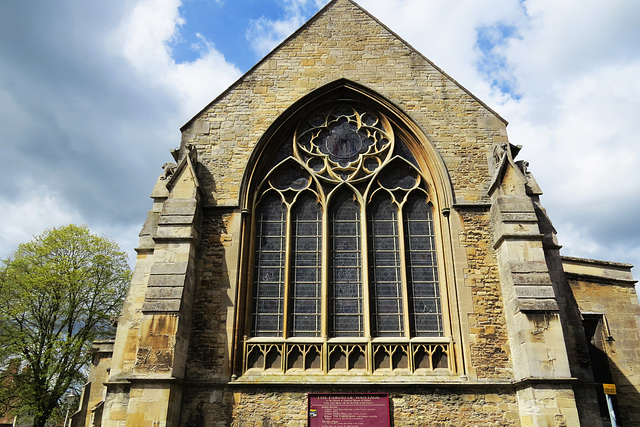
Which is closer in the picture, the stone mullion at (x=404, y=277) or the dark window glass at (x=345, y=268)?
the stone mullion at (x=404, y=277)

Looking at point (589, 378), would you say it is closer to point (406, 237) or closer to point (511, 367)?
point (511, 367)

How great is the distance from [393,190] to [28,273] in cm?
1553

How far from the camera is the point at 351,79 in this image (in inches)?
481

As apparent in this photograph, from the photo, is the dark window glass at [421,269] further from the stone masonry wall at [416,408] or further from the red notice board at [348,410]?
the red notice board at [348,410]

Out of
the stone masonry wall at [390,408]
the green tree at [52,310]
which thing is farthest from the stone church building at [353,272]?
the green tree at [52,310]

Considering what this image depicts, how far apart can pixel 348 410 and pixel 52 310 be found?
15284 mm

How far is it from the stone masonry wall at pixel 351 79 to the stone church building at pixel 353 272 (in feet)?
0.15

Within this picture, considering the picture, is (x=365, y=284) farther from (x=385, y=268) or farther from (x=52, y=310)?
(x=52, y=310)

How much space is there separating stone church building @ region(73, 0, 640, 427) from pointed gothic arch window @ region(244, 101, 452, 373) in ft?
0.13

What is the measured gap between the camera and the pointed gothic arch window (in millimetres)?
9984

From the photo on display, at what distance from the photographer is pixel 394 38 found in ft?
41.8

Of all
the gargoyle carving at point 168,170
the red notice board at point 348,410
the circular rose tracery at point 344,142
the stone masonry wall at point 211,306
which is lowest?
the red notice board at point 348,410

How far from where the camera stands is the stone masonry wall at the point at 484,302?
9.62 metres

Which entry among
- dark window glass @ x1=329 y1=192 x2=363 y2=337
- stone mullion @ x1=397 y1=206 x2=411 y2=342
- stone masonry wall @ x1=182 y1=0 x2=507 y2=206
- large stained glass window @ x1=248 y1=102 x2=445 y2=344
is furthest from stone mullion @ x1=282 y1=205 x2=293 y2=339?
stone mullion @ x1=397 y1=206 x2=411 y2=342
